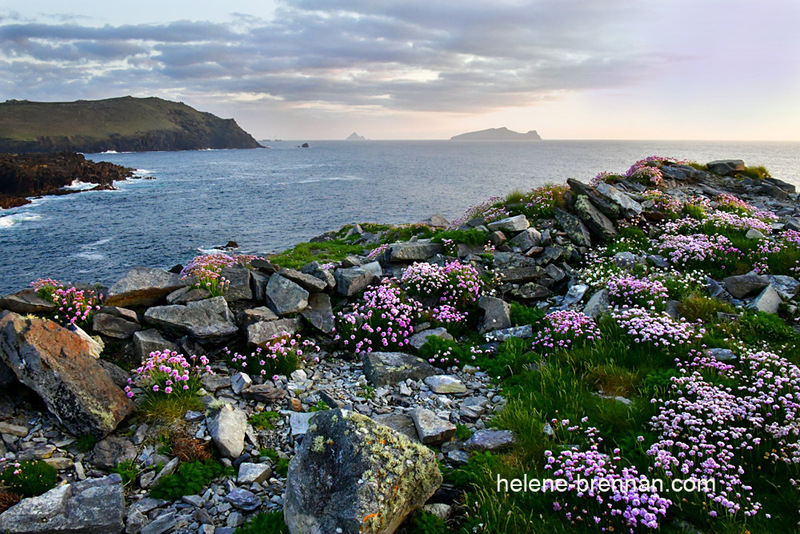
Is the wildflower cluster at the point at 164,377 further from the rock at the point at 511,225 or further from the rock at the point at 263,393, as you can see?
the rock at the point at 511,225

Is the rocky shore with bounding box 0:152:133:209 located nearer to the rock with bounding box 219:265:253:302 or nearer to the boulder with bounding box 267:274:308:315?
the rock with bounding box 219:265:253:302

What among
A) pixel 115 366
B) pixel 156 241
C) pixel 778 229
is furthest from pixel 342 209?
pixel 115 366

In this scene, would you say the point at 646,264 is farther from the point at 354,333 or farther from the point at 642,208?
the point at 354,333

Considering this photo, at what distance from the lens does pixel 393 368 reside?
344 inches

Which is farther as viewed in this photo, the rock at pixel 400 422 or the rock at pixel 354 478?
the rock at pixel 400 422

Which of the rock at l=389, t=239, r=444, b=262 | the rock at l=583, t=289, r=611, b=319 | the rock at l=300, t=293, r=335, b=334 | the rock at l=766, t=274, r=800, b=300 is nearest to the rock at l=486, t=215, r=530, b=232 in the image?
the rock at l=389, t=239, r=444, b=262

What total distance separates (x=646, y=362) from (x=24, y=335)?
1027cm

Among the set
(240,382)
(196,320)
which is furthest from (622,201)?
(196,320)

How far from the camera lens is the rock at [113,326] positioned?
28.7 ft

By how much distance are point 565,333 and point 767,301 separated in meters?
4.80

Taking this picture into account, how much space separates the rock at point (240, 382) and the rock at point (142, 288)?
3.30 metres

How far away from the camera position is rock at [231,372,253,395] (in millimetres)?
7941

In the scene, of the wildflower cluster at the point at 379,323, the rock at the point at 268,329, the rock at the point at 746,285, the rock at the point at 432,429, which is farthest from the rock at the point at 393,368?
the rock at the point at 746,285

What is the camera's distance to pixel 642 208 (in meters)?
16.9
